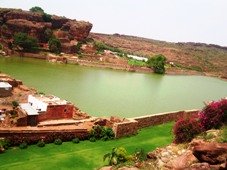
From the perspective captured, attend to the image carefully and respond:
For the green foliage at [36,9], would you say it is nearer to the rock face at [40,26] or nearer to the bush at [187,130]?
the rock face at [40,26]

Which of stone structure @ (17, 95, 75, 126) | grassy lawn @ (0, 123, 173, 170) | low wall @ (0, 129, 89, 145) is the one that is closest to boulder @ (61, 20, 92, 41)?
stone structure @ (17, 95, 75, 126)

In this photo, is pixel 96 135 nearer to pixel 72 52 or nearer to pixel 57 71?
pixel 57 71

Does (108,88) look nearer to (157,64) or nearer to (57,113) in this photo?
(57,113)

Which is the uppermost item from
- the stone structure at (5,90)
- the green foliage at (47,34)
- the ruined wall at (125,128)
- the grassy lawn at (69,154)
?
the green foliage at (47,34)

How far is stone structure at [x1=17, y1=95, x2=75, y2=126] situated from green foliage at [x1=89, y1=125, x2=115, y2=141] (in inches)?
151

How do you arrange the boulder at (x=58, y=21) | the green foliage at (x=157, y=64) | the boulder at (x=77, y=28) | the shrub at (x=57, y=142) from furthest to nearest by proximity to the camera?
the boulder at (x=58, y=21) → the boulder at (x=77, y=28) → the green foliage at (x=157, y=64) → the shrub at (x=57, y=142)

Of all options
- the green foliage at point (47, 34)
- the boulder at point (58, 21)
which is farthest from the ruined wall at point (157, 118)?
the boulder at point (58, 21)

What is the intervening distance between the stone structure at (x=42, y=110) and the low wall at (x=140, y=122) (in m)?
4.83

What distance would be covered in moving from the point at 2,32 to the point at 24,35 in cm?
654

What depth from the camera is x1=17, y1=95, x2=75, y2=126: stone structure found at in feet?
88.3

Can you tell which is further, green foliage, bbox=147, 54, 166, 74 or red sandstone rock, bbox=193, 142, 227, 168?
green foliage, bbox=147, 54, 166, 74

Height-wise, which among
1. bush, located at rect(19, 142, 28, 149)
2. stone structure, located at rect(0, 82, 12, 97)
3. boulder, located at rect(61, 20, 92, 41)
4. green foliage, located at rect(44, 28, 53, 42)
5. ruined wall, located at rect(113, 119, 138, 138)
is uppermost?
boulder, located at rect(61, 20, 92, 41)

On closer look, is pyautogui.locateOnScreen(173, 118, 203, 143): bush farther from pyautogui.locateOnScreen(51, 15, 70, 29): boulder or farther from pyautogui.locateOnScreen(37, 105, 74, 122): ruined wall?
pyautogui.locateOnScreen(51, 15, 70, 29): boulder

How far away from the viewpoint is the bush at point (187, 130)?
17.5 m
